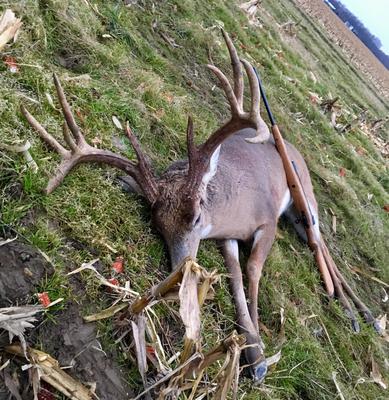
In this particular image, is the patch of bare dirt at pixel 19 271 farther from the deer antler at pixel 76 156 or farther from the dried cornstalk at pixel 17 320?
the deer antler at pixel 76 156

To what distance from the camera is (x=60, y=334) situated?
263 centimetres

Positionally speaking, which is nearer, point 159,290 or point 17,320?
point 17,320

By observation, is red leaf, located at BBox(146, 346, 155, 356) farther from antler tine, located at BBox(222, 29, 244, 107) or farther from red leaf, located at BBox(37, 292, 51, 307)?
antler tine, located at BBox(222, 29, 244, 107)

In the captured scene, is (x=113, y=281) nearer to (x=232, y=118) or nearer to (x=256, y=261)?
(x=232, y=118)

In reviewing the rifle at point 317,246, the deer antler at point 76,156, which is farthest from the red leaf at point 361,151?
the deer antler at point 76,156

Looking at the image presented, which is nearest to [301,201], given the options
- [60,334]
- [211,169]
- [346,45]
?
[211,169]

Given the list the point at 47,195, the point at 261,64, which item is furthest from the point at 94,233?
the point at 261,64

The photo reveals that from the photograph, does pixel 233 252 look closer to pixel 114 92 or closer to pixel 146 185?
pixel 146 185

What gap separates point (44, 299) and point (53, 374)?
0.40 m

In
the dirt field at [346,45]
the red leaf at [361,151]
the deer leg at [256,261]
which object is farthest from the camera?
the dirt field at [346,45]

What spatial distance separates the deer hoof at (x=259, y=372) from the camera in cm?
343

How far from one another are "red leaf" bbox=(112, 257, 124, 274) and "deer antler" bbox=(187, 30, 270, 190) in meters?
0.75

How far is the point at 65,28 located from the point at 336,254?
149 inches

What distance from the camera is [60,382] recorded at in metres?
2.41
